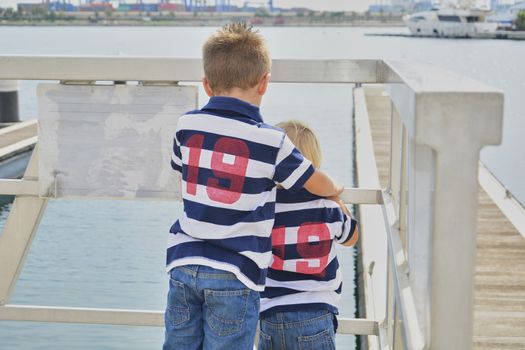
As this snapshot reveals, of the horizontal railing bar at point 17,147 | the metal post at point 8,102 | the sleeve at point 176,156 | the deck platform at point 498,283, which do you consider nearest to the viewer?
the sleeve at point 176,156

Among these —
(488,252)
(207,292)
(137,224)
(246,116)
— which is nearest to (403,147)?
(246,116)

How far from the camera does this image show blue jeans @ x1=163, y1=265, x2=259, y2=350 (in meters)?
1.87

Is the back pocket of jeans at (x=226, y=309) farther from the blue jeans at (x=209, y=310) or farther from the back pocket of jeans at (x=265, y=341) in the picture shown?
the back pocket of jeans at (x=265, y=341)

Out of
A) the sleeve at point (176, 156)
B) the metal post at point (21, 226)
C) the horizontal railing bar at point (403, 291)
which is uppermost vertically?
→ the sleeve at point (176, 156)

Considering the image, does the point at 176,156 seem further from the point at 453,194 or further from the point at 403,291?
the point at 453,194

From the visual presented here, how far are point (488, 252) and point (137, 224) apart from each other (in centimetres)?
583

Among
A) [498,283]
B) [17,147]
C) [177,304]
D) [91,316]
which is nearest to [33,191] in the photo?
[91,316]

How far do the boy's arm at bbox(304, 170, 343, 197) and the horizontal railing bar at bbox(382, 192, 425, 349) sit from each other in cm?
20

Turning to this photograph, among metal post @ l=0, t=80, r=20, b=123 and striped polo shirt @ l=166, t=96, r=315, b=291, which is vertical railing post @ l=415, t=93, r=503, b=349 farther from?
metal post @ l=0, t=80, r=20, b=123

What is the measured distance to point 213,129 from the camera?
1914mm

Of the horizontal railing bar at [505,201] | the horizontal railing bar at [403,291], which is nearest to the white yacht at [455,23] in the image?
the horizontal railing bar at [505,201]

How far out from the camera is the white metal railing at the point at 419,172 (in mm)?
1231

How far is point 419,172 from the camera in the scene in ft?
4.98

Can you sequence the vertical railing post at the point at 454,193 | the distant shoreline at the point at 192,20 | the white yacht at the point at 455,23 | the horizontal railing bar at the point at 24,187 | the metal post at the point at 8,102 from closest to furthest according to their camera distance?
the vertical railing post at the point at 454,193 < the horizontal railing bar at the point at 24,187 < the metal post at the point at 8,102 < the white yacht at the point at 455,23 < the distant shoreline at the point at 192,20
